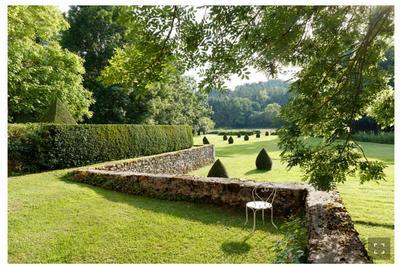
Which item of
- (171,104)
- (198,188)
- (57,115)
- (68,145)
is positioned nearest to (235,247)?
(198,188)

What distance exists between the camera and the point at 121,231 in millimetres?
6293

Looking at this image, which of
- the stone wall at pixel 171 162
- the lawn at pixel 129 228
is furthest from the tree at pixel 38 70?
the lawn at pixel 129 228

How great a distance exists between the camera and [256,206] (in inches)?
259

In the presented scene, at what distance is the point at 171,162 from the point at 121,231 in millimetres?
10746

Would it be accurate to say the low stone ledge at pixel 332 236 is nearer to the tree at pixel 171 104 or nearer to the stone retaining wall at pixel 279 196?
the stone retaining wall at pixel 279 196

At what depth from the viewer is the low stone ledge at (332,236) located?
3385mm

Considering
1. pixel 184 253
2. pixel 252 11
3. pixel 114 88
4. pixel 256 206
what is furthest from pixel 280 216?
pixel 114 88

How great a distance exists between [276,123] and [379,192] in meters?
8.90

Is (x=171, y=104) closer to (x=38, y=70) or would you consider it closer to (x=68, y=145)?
(x=38, y=70)

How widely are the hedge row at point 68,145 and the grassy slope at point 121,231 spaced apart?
2.56m

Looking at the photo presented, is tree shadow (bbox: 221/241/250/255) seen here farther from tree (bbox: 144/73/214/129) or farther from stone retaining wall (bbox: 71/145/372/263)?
tree (bbox: 144/73/214/129)

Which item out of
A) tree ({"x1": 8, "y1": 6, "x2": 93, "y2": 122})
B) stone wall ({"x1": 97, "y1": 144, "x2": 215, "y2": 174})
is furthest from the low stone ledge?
tree ({"x1": 8, "y1": 6, "x2": 93, "y2": 122})

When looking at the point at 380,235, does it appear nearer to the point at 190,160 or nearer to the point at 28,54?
the point at 190,160

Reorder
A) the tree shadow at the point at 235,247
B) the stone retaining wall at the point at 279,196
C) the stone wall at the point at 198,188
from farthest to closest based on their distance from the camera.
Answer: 1. the stone wall at the point at 198,188
2. the tree shadow at the point at 235,247
3. the stone retaining wall at the point at 279,196
